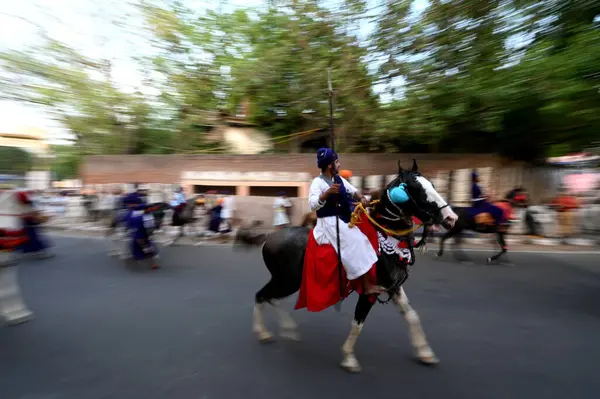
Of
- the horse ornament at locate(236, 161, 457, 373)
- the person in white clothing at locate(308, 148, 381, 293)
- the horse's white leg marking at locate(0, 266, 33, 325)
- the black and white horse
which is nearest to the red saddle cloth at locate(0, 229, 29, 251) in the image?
the horse's white leg marking at locate(0, 266, 33, 325)

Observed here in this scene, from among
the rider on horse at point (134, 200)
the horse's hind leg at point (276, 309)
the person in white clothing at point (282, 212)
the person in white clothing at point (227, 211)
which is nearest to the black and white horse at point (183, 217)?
the person in white clothing at point (227, 211)

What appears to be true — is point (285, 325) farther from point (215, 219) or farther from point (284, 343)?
point (215, 219)

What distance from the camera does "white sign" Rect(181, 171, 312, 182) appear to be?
1310 centimetres

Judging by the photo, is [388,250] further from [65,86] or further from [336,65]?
[65,86]

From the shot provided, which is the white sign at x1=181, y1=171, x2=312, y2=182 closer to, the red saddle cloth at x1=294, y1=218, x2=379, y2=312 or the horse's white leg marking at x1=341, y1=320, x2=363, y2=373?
the red saddle cloth at x1=294, y1=218, x2=379, y2=312

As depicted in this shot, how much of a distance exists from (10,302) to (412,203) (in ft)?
15.8

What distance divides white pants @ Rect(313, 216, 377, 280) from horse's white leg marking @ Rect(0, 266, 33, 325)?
3891 mm

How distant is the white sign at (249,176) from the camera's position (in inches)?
516

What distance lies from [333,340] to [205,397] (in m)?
1.52

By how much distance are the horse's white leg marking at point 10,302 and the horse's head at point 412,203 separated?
4.38m

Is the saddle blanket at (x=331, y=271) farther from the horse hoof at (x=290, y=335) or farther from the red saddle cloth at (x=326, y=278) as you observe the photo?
the horse hoof at (x=290, y=335)

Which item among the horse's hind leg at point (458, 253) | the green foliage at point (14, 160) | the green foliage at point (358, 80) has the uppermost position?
the green foliage at point (358, 80)

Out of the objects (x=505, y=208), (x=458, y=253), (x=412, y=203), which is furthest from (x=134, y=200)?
(x=505, y=208)

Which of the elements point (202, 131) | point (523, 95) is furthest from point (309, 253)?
→ point (202, 131)
